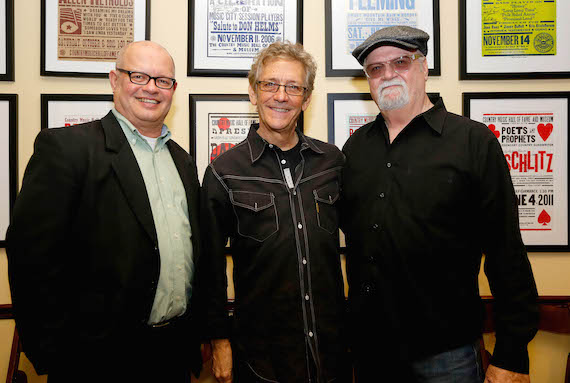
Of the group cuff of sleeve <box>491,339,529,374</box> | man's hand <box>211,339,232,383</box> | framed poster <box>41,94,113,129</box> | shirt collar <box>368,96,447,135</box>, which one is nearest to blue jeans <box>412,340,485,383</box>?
cuff of sleeve <box>491,339,529,374</box>

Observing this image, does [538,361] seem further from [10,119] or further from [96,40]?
[10,119]

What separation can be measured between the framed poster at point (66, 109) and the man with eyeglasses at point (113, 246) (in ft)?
2.33

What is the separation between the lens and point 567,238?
2293 millimetres

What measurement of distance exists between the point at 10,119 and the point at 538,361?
3501 millimetres

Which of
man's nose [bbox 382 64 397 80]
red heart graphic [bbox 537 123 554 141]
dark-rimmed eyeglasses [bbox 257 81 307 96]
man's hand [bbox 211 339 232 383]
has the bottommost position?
man's hand [bbox 211 339 232 383]

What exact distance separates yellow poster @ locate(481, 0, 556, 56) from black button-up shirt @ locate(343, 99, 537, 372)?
112 cm

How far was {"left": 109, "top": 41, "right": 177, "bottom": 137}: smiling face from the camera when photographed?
156 centimetres

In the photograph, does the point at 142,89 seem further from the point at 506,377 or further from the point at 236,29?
the point at 506,377

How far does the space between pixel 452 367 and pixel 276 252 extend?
0.82 metres

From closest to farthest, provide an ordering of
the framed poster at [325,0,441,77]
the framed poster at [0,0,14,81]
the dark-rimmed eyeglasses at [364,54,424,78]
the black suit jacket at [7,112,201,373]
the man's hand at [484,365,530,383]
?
the black suit jacket at [7,112,201,373] → the man's hand at [484,365,530,383] → the dark-rimmed eyeglasses at [364,54,424,78] → the framed poster at [0,0,14,81] → the framed poster at [325,0,441,77]

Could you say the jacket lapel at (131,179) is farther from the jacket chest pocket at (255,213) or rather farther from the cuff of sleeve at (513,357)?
the cuff of sleeve at (513,357)

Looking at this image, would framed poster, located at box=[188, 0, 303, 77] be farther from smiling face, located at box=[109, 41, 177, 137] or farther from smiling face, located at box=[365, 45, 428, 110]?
smiling face, located at box=[365, 45, 428, 110]

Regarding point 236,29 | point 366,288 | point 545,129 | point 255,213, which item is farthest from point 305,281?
point 545,129

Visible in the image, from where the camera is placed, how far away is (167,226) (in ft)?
4.96
